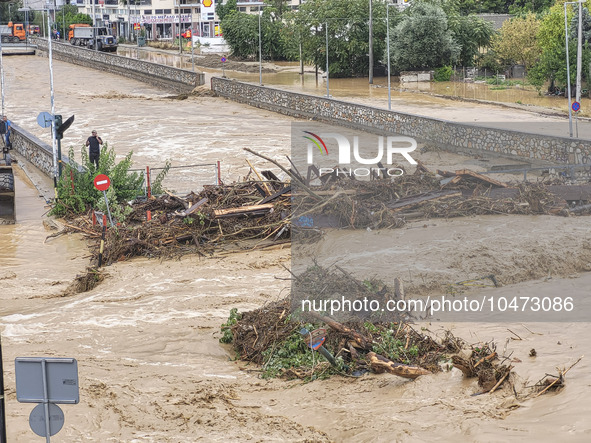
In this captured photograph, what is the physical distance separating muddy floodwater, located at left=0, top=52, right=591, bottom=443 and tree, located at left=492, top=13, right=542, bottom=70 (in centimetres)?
3667

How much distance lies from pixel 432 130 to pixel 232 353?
20.5 meters

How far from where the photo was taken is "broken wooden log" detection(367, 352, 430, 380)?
9547 mm

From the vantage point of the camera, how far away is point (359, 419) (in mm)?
8719

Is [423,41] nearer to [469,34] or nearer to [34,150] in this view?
[469,34]

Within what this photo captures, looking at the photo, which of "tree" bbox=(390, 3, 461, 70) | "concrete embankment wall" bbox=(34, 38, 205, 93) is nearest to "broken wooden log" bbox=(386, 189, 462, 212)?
"concrete embankment wall" bbox=(34, 38, 205, 93)

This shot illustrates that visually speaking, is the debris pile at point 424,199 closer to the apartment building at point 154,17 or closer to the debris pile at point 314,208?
the debris pile at point 314,208

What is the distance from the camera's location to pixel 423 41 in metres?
54.3

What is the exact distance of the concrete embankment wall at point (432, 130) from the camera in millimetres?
24891

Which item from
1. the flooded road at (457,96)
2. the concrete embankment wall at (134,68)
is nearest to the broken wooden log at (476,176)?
the flooded road at (457,96)

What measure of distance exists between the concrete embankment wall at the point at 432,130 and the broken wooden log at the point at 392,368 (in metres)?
15.6

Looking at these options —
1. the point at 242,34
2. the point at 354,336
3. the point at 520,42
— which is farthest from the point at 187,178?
the point at 242,34

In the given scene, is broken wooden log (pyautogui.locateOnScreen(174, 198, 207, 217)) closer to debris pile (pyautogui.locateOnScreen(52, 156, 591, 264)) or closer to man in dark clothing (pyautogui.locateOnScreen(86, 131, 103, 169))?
debris pile (pyautogui.locateOnScreen(52, 156, 591, 264))

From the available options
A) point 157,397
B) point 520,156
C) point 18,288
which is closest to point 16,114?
point 520,156

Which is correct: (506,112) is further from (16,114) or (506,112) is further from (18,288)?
(18,288)
